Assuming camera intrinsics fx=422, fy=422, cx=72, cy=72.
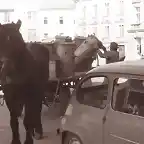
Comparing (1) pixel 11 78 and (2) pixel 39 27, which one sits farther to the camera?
(2) pixel 39 27

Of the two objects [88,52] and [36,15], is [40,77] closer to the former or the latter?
[88,52]

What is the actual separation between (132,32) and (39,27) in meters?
8.16

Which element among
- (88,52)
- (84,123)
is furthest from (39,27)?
(84,123)

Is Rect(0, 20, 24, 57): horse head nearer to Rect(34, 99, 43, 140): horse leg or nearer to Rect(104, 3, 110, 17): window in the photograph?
Rect(34, 99, 43, 140): horse leg

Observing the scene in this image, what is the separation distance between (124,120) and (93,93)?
0.81m

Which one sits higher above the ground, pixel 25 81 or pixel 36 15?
pixel 36 15

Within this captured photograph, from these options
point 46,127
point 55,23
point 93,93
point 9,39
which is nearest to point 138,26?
point 55,23

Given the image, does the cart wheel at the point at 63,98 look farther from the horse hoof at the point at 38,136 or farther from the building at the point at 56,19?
the building at the point at 56,19

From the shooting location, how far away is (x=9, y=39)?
6508 mm

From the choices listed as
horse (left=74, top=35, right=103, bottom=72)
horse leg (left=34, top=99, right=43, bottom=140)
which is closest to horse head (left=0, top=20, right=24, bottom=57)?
horse leg (left=34, top=99, right=43, bottom=140)

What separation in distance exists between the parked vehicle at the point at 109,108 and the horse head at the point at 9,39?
1520 mm

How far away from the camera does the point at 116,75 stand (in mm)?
4887

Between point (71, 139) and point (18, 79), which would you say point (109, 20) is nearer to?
point (18, 79)

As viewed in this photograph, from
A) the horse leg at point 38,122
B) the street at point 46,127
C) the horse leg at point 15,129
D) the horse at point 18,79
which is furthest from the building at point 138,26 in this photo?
the horse leg at point 15,129
